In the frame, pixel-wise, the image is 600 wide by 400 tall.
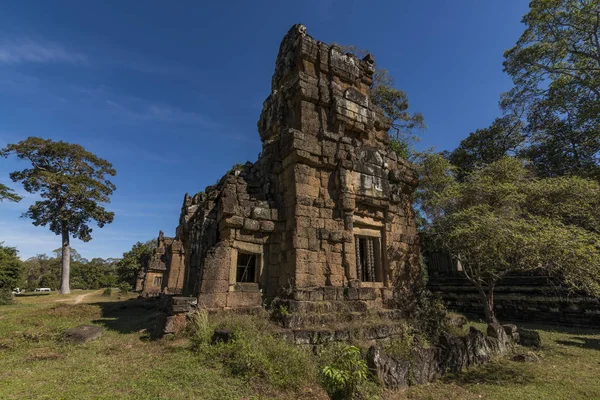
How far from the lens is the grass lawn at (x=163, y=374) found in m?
4.12

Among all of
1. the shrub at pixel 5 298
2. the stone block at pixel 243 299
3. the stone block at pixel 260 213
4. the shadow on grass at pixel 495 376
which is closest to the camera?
the shadow on grass at pixel 495 376

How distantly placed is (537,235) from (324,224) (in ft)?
17.3

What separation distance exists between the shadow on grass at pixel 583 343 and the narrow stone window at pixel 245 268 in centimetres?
964

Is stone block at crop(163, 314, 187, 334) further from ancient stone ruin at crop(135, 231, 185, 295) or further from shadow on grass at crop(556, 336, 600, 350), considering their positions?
shadow on grass at crop(556, 336, 600, 350)

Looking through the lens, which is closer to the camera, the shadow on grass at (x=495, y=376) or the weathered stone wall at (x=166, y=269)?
the shadow on grass at (x=495, y=376)

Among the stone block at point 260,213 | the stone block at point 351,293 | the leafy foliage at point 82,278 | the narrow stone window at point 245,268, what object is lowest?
the leafy foliage at point 82,278

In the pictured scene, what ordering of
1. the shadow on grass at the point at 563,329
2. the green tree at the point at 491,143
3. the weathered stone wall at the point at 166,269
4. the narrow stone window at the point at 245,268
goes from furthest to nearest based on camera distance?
the green tree at the point at 491,143 → the weathered stone wall at the point at 166,269 → the shadow on grass at the point at 563,329 → the narrow stone window at the point at 245,268

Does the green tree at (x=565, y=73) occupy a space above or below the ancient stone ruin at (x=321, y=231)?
above

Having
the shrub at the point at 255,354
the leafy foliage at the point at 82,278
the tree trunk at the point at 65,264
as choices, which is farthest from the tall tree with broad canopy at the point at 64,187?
the shrub at the point at 255,354

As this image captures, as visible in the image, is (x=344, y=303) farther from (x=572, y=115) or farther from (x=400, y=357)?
(x=572, y=115)

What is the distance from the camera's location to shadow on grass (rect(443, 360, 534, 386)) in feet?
19.6

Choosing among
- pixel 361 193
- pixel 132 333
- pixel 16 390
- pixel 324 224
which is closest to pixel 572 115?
pixel 361 193

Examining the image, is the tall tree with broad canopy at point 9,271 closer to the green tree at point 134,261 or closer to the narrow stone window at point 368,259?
the green tree at point 134,261

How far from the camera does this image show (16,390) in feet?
13.3
